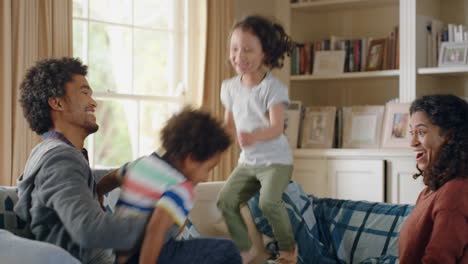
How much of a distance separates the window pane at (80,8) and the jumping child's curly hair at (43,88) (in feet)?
6.64

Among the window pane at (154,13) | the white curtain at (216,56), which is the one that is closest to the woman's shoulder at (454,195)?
the white curtain at (216,56)

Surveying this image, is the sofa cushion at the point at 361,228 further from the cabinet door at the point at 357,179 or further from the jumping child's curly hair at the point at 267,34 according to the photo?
the cabinet door at the point at 357,179

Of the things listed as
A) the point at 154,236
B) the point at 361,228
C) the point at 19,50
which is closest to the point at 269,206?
the point at 361,228

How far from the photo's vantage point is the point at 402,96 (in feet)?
14.9

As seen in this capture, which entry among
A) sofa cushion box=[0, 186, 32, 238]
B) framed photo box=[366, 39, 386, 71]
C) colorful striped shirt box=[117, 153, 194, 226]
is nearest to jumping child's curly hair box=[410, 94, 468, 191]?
colorful striped shirt box=[117, 153, 194, 226]

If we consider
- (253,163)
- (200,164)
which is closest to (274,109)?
(253,163)

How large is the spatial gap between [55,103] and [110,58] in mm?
2275

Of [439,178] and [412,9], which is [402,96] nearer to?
[412,9]

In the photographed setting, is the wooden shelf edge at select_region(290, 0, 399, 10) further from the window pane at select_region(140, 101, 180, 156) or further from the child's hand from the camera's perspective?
the child's hand

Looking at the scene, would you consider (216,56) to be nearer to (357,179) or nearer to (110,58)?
(110,58)

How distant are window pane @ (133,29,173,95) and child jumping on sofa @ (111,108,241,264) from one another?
2.66 metres

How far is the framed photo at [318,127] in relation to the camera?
482 centimetres

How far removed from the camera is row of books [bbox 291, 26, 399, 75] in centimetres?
472

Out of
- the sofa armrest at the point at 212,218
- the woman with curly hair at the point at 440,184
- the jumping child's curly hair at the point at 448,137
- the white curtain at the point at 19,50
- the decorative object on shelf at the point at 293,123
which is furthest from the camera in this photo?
the decorative object on shelf at the point at 293,123
